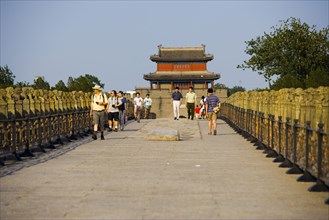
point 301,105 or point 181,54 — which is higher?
point 181,54

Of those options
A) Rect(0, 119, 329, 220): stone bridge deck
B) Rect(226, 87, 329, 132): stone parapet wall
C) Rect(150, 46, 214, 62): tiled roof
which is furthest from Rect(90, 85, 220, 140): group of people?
Rect(150, 46, 214, 62): tiled roof

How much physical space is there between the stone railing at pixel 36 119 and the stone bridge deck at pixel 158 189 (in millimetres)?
1039

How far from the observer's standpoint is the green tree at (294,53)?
251 ft

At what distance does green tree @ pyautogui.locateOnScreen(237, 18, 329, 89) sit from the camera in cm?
7662

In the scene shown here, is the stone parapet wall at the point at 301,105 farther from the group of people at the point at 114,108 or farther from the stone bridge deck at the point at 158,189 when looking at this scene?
the group of people at the point at 114,108

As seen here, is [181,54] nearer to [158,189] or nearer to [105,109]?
[105,109]

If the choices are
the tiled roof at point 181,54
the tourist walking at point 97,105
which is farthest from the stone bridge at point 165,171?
the tiled roof at point 181,54

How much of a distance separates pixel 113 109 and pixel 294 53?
49673 mm

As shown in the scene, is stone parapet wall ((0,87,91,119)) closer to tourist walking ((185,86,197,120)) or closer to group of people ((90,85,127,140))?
group of people ((90,85,127,140))

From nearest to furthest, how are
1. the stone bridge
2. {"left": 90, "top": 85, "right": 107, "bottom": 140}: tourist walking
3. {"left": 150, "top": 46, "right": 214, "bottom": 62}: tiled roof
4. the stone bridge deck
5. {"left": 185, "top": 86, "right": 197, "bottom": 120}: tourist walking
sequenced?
the stone bridge deck
the stone bridge
{"left": 90, "top": 85, "right": 107, "bottom": 140}: tourist walking
{"left": 185, "top": 86, "right": 197, "bottom": 120}: tourist walking
{"left": 150, "top": 46, "right": 214, "bottom": 62}: tiled roof

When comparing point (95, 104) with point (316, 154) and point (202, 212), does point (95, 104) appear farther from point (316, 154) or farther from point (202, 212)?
point (202, 212)

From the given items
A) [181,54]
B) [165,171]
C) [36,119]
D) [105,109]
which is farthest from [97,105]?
[181,54]

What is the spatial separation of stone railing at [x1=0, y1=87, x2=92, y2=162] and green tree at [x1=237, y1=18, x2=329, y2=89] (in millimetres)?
50547

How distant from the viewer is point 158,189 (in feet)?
37.4
